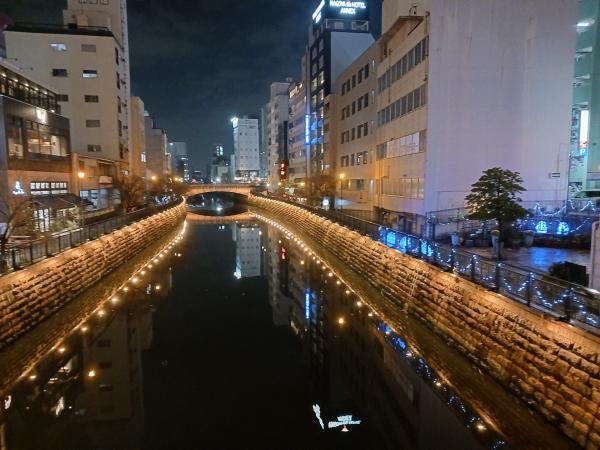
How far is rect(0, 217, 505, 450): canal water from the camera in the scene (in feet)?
37.6

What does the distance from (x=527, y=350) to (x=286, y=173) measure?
88.8 metres

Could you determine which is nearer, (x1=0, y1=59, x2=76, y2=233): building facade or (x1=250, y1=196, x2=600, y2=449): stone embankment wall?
(x1=250, y1=196, x2=600, y2=449): stone embankment wall

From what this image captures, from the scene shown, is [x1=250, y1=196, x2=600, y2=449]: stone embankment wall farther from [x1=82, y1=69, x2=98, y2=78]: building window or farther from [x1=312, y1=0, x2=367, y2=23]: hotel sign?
[x1=312, y1=0, x2=367, y2=23]: hotel sign

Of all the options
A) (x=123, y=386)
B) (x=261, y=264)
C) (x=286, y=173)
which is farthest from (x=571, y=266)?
(x=286, y=173)

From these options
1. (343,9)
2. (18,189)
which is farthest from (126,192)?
(343,9)

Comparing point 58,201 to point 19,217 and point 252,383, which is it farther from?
point 252,383

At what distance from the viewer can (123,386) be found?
14445 millimetres

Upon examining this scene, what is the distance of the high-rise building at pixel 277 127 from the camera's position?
348 ft

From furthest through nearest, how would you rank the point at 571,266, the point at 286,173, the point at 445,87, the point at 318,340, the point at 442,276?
the point at 286,173 < the point at 445,87 < the point at 318,340 < the point at 442,276 < the point at 571,266

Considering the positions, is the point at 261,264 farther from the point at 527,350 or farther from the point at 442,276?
the point at 527,350

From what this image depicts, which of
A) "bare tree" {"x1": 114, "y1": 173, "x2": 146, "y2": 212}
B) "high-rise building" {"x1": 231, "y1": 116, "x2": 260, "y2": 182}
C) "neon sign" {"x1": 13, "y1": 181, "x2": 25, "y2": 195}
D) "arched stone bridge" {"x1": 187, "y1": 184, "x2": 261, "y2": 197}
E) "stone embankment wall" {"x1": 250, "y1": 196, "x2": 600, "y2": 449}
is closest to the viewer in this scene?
"stone embankment wall" {"x1": 250, "y1": 196, "x2": 600, "y2": 449}

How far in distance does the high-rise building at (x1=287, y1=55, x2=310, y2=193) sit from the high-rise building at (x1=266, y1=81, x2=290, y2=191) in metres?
8.09

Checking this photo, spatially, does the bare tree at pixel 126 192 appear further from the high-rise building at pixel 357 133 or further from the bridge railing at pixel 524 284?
the bridge railing at pixel 524 284

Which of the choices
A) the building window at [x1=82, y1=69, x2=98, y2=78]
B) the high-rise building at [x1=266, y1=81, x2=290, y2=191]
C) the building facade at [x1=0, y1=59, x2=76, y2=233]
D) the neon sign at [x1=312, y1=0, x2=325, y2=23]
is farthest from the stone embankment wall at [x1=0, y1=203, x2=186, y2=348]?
the high-rise building at [x1=266, y1=81, x2=290, y2=191]
